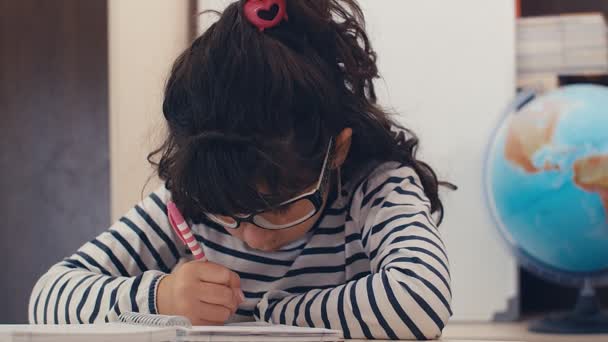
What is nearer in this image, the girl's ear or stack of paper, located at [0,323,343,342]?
stack of paper, located at [0,323,343,342]

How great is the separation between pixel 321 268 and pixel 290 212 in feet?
0.45

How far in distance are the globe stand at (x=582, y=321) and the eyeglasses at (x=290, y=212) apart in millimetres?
1390

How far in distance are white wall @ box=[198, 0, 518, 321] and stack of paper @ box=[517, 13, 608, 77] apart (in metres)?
0.08

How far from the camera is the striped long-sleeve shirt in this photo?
26.1 inches

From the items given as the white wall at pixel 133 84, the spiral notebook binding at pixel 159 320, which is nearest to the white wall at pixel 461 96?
the white wall at pixel 133 84

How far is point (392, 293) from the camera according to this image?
2.17 feet

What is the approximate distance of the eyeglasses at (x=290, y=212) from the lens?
2.30 ft

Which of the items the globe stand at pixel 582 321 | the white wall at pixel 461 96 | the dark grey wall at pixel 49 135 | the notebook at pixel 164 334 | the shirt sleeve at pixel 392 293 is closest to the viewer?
the notebook at pixel 164 334

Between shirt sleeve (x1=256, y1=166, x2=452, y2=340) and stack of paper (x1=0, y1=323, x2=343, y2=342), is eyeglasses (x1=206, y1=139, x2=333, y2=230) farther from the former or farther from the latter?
stack of paper (x1=0, y1=323, x2=343, y2=342)

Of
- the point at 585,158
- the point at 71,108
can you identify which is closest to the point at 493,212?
the point at 585,158

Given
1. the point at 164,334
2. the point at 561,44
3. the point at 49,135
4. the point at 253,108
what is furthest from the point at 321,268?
the point at 561,44

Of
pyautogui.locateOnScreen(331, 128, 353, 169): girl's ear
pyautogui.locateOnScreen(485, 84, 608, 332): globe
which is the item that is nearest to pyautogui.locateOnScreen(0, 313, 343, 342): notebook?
pyautogui.locateOnScreen(331, 128, 353, 169): girl's ear

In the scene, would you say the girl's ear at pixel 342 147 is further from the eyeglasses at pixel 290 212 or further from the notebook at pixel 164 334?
the notebook at pixel 164 334

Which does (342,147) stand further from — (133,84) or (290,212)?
(133,84)
